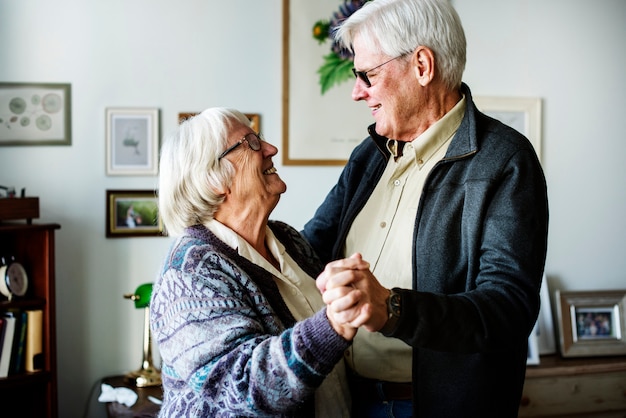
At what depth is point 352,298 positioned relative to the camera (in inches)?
52.1

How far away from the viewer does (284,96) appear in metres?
3.51

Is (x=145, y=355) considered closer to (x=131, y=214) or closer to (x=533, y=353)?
(x=131, y=214)

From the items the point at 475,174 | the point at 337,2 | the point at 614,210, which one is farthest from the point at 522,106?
the point at 475,174

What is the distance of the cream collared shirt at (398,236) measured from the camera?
72.4 inches

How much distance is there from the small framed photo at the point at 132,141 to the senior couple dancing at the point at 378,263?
1.47 meters

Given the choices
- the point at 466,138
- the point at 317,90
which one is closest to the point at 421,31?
the point at 466,138

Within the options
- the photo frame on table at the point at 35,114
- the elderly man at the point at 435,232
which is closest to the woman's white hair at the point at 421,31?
the elderly man at the point at 435,232

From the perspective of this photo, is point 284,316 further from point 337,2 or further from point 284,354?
point 337,2

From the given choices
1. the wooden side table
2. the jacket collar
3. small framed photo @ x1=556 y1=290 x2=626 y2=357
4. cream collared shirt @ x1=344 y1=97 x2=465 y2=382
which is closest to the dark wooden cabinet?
cream collared shirt @ x1=344 y1=97 x2=465 y2=382

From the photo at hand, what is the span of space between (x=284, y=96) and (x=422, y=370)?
2.04 m

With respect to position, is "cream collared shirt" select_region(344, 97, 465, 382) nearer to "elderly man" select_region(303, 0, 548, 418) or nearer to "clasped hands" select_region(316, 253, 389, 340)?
"elderly man" select_region(303, 0, 548, 418)

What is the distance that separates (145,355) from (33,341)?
505 mm

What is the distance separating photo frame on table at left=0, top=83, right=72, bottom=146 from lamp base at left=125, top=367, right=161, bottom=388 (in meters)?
1.07

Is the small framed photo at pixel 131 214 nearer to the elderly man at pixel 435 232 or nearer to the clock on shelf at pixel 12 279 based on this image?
the clock on shelf at pixel 12 279
